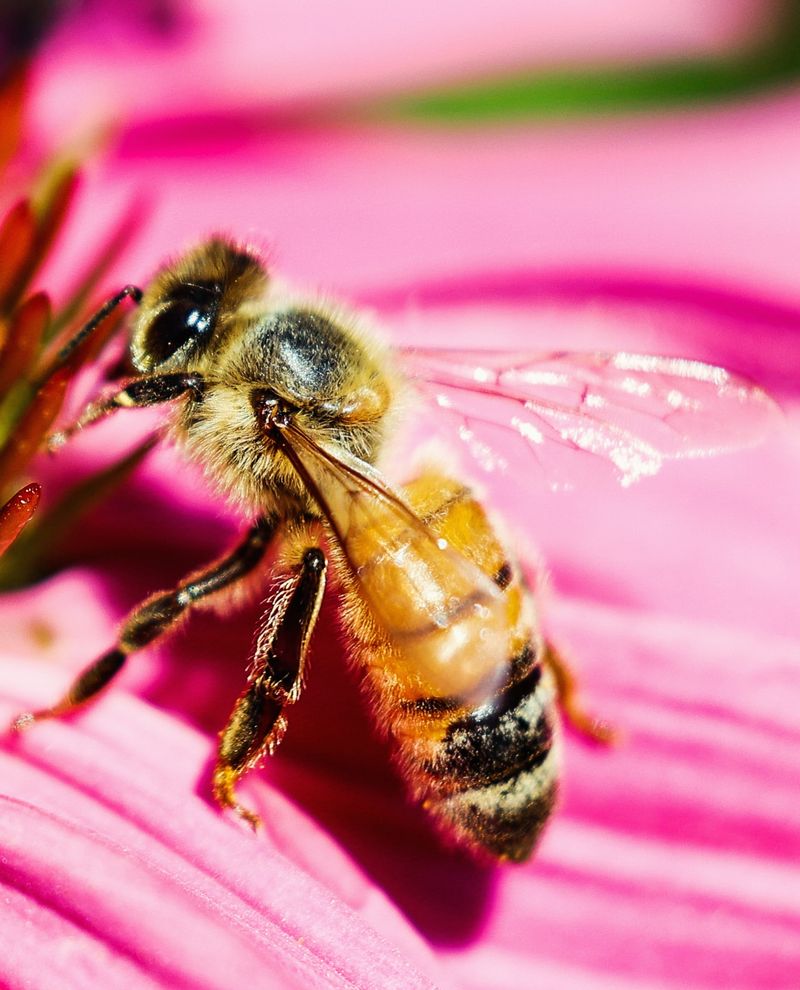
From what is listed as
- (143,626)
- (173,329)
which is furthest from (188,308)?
(143,626)

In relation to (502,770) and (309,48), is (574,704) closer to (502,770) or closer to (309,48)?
(502,770)

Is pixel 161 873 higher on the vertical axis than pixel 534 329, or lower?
lower

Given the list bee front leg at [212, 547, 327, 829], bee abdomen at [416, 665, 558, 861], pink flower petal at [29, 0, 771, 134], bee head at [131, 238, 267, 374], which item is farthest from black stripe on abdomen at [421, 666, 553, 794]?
pink flower petal at [29, 0, 771, 134]

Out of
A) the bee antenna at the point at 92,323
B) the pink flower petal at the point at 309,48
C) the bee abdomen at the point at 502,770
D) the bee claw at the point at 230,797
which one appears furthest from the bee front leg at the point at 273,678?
the pink flower petal at the point at 309,48

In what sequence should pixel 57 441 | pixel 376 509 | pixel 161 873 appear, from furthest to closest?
pixel 57 441, pixel 376 509, pixel 161 873

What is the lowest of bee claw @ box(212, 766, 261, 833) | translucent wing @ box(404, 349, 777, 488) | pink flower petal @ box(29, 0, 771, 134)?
bee claw @ box(212, 766, 261, 833)

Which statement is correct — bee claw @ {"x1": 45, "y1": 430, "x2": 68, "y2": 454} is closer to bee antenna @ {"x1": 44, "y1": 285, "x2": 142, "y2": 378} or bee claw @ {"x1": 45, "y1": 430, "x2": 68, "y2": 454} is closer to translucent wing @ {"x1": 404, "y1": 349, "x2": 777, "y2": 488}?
bee antenna @ {"x1": 44, "y1": 285, "x2": 142, "y2": 378}
